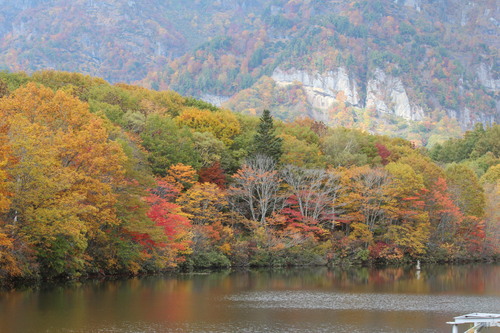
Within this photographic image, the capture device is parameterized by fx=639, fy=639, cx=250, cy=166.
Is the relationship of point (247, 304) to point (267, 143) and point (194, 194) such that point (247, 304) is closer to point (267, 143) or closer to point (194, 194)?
point (194, 194)

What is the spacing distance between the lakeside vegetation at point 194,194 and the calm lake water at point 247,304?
356cm

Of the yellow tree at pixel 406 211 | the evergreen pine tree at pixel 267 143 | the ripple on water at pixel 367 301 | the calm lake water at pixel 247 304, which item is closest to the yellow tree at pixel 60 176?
the calm lake water at pixel 247 304

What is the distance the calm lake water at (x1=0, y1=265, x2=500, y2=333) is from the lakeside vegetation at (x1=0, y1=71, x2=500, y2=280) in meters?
3.56

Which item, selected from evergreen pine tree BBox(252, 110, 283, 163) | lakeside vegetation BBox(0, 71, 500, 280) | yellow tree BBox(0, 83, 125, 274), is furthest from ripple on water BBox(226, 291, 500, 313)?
evergreen pine tree BBox(252, 110, 283, 163)

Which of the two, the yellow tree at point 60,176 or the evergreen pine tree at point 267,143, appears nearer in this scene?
the yellow tree at point 60,176

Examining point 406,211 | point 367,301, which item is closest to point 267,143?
point 406,211

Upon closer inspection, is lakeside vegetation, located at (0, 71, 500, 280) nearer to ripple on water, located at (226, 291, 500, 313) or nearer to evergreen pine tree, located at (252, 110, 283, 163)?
evergreen pine tree, located at (252, 110, 283, 163)

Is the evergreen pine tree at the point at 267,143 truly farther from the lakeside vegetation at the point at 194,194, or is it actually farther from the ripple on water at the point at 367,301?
the ripple on water at the point at 367,301

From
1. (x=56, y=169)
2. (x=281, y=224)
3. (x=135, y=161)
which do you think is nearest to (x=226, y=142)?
(x=281, y=224)

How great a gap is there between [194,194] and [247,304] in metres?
24.9

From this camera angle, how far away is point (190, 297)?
4312 centimetres

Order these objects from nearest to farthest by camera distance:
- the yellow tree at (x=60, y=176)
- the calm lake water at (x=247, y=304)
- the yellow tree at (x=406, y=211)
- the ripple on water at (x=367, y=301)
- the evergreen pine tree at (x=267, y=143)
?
the calm lake water at (x=247, y=304), the ripple on water at (x=367, y=301), the yellow tree at (x=60, y=176), the yellow tree at (x=406, y=211), the evergreen pine tree at (x=267, y=143)

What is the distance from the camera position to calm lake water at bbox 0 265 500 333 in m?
32.9

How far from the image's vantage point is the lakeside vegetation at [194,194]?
42688mm
